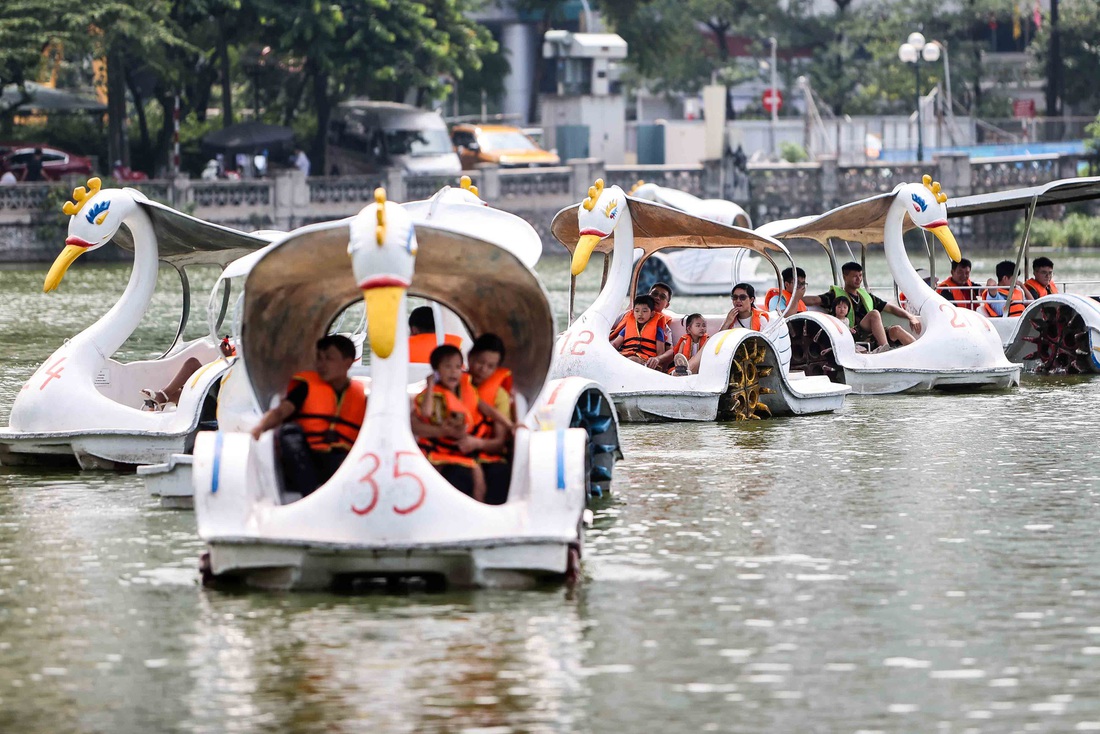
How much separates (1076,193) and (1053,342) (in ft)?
6.64

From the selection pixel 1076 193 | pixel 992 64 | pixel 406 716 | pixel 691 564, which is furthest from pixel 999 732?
pixel 992 64

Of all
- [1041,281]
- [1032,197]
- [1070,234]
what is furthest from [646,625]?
[1070,234]

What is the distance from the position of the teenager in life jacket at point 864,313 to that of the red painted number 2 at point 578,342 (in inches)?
156

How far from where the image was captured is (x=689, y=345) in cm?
1795

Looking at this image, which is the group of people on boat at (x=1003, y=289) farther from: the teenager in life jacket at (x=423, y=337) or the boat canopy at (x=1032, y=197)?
the teenager in life jacket at (x=423, y=337)

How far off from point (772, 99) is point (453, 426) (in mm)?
59003

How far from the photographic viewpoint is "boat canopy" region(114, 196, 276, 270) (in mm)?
15078

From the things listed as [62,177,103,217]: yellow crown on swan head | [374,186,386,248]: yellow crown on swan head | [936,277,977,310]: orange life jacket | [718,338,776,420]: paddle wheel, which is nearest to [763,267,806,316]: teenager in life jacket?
[718,338,776,420]: paddle wheel

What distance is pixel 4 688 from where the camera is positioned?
8.52 m

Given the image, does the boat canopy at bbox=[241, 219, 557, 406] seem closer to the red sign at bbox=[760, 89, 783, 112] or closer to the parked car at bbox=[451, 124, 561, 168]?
the parked car at bbox=[451, 124, 561, 168]

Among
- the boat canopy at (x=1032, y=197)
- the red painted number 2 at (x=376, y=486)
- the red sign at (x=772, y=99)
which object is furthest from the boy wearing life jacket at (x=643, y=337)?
the red sign at (x=772, y=99)

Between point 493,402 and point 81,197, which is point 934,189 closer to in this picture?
point 81,197

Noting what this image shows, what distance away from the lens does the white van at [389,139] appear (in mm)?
55375

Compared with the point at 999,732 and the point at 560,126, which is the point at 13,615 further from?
the point at 560,126
